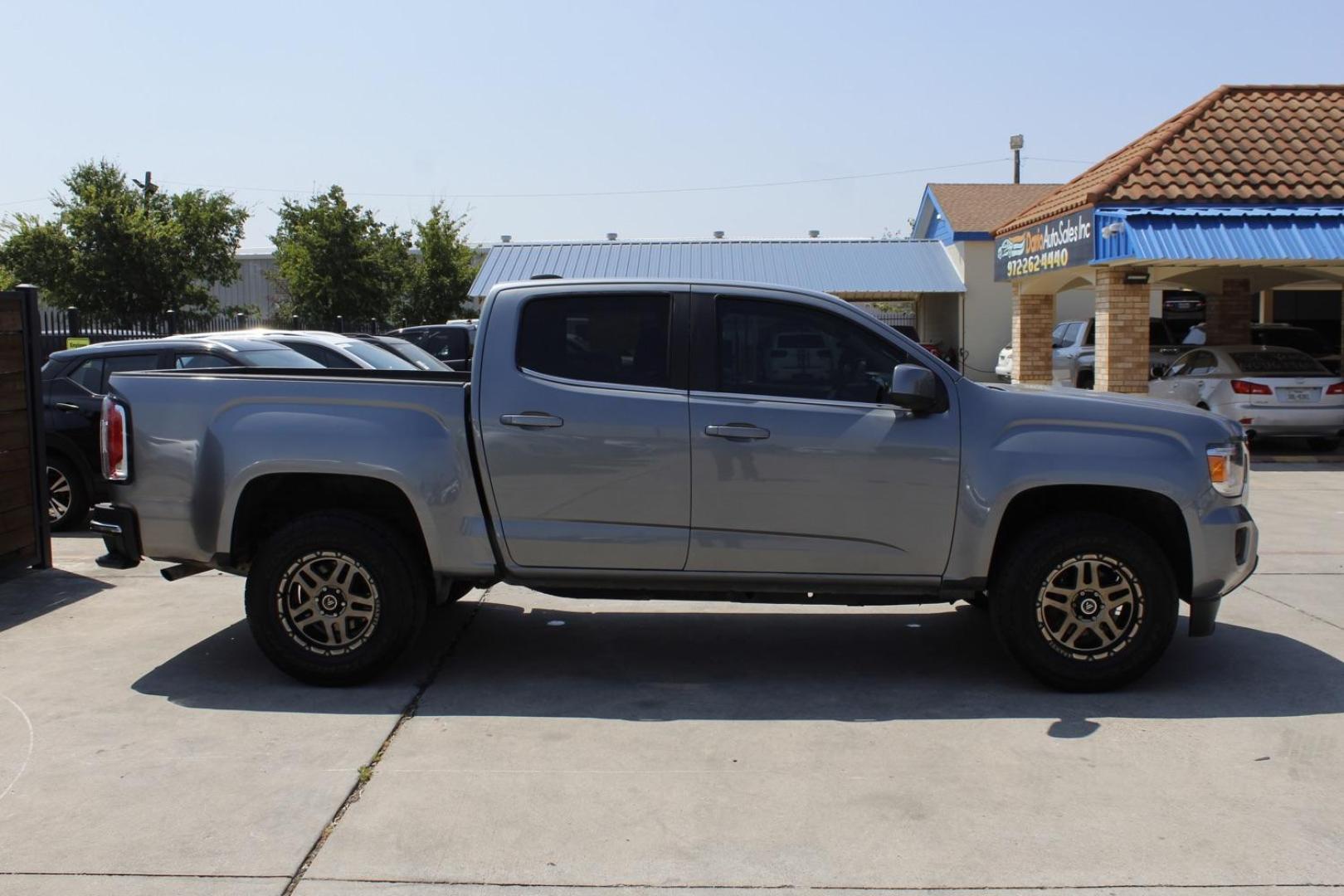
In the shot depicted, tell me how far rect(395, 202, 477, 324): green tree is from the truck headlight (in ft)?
119

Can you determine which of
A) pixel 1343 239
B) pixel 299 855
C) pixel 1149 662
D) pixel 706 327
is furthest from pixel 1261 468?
pixel 299 855

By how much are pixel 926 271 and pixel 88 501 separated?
26.3m

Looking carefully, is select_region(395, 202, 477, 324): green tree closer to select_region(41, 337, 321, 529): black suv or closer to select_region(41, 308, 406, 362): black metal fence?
select_region(41, 308, 406, 362): black metal fence

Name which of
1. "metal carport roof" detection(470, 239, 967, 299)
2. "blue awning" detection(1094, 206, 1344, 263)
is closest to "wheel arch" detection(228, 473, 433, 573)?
"blue awning" detection(1094, 206, 1344, 263)

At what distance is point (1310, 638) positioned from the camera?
6.88 m

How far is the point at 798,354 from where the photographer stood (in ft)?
19.4

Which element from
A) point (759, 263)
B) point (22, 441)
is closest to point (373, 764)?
point (22, 441)

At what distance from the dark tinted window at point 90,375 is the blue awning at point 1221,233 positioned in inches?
488

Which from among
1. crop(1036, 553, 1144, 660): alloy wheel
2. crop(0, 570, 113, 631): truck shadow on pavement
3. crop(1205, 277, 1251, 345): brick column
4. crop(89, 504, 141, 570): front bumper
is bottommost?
crop(0, 570, 113, 631): truck shadow on pavement

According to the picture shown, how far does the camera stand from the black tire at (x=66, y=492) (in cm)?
1080

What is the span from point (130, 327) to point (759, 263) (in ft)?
54.1

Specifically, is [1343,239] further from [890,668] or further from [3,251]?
[3,251]

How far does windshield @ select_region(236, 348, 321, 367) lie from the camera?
412 inches

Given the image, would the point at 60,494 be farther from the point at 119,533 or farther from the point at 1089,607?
the point at 1089,607
